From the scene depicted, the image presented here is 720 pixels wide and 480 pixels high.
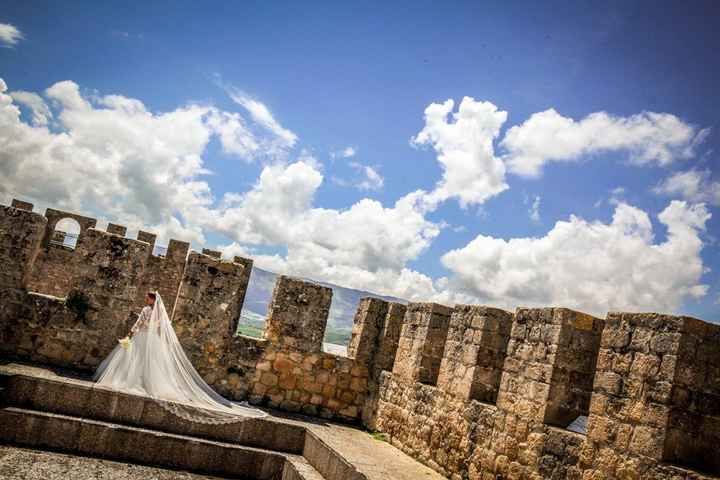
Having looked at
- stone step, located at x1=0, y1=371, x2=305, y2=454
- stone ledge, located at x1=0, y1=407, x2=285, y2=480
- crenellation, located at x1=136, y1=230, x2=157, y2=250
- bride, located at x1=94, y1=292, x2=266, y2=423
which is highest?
crenellation, located at x1=136, y1=230, x2=157, y2=250

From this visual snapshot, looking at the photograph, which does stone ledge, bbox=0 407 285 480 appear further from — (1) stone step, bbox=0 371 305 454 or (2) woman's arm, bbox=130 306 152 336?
(2) woman's arm, bbox=130 306 152 336

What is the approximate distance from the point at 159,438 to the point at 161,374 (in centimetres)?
123

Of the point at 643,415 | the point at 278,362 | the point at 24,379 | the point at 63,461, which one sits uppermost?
the point at 643,415

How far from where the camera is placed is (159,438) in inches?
284

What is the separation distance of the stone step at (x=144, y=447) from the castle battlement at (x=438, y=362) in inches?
85.3

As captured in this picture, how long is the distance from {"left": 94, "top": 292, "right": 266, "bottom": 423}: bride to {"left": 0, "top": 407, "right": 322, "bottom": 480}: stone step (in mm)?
493

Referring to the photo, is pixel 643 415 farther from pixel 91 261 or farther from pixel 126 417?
pixel 91 261

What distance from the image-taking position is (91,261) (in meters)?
9.17

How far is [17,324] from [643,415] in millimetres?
9599

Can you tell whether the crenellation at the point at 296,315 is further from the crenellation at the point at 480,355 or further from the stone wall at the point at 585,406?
the crenellation at the point at 480,355

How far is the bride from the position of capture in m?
7.83

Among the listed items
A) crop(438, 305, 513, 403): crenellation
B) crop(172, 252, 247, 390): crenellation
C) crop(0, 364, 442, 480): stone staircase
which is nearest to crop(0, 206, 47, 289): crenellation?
crop(0, 364, 442, 480): stone staircase

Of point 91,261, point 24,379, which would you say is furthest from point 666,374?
point 91,261

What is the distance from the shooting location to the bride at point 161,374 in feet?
25.7
